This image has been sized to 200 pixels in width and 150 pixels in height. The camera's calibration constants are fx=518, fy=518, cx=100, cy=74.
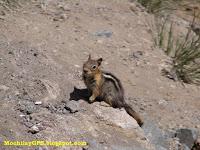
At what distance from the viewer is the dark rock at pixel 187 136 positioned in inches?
266

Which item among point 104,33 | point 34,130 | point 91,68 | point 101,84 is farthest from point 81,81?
point 104,33

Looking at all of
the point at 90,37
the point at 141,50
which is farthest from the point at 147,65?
the point at 90,37

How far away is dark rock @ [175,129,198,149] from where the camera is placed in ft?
22.2

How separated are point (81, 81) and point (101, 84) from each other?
2.78 ft

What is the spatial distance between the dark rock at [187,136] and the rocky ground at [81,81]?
0.04 ft

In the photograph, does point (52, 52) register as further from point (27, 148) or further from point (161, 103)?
point (27, 148)

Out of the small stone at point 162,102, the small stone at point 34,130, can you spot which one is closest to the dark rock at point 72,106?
the small stone at point 34,130

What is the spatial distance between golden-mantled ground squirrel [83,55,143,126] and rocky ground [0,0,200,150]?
109mm

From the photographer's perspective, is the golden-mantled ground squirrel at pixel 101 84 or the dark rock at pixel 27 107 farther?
the golden-mantled ground squirrel at pixel 101 84

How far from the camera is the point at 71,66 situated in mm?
A: 7199

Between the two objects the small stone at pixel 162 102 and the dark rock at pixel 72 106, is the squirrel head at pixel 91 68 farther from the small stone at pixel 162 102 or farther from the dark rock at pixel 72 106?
the small stone at pixel 162 102

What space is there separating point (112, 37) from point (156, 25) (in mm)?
1321

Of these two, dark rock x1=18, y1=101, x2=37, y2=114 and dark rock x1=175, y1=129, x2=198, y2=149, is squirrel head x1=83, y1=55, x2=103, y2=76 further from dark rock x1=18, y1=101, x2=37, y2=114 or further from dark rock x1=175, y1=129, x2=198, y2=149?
dark rock x1=175, y1=129, x2=198, y2=149

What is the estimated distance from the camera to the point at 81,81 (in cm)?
668
